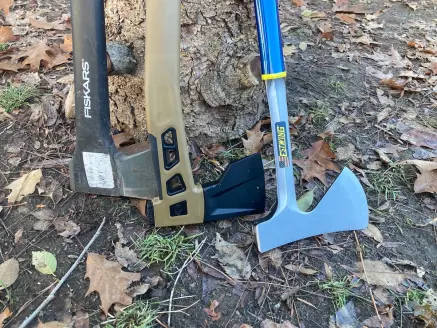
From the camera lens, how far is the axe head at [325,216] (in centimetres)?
186

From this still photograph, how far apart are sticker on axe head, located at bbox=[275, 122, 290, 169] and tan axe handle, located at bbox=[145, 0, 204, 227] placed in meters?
0.39

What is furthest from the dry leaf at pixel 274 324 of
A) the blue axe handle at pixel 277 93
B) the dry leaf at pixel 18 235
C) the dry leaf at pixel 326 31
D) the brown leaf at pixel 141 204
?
the dry leaf at pixel 326 31

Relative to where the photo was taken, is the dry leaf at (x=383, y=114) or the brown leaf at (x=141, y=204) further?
the dry leaf at (x=383, y=114)

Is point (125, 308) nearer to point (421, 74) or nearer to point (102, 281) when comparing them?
point (102, 281)

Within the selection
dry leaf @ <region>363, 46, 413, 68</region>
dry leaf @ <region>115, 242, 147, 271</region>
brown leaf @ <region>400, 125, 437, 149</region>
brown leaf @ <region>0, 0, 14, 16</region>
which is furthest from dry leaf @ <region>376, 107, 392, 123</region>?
brown leaf @ <region>0, 0, 14, 16</region>

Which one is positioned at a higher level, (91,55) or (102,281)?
(91,55)

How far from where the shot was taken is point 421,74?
10.4 feet

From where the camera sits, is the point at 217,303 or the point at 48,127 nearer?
the point at 217,303

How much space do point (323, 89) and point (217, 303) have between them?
5.83 feet

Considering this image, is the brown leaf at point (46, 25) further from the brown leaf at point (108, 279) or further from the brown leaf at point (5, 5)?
the brown leaf at point (108, 279)

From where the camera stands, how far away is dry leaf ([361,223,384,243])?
1.97 m

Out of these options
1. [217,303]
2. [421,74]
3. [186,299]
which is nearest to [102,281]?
[186,299]

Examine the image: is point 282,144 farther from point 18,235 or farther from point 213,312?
point 18,235

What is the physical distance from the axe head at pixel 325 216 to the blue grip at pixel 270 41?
0.56 m
